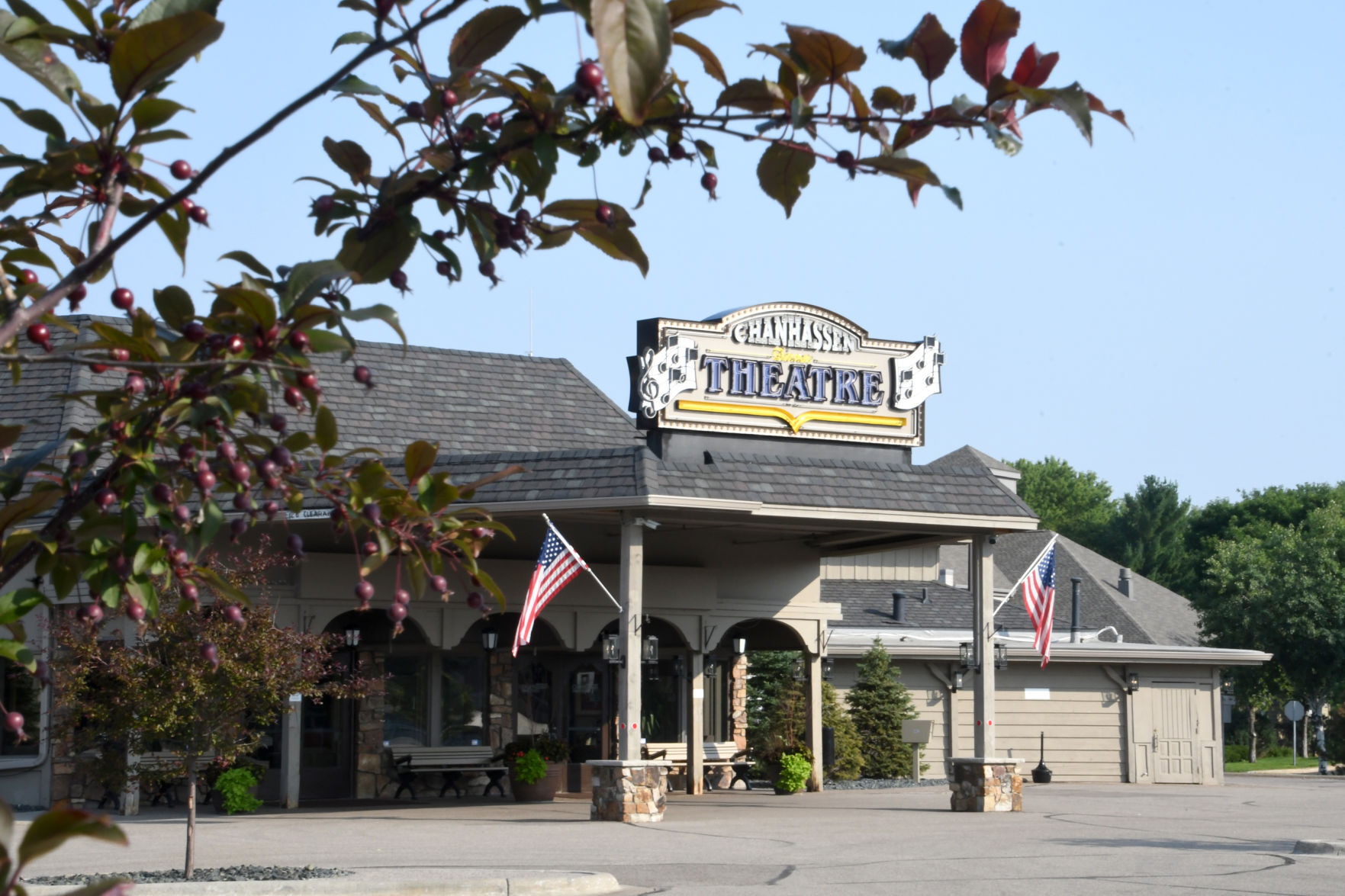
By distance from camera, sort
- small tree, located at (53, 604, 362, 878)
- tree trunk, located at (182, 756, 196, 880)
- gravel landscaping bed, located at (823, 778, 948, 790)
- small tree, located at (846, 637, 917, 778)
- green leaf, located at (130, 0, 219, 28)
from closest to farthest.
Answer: green leaf, located at (130, 0, 219, 28)
tree trunk, located at (182, 756, 196, 880)
small tree, located at (53, 604, 362, 878)
gravel landscaping bed, located at (823, 778, 948, 790)
small tree, located at (846, 637, 917, 778)

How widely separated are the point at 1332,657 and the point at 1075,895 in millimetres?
39755

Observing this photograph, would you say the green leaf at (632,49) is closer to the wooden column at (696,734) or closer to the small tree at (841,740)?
the wooden column at (696,734)

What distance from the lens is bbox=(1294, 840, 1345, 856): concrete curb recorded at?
49.1 ft

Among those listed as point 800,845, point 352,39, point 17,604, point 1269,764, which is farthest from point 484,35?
point 1269,764

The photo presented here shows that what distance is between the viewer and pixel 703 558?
81.7 feet

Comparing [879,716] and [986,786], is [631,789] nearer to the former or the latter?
[986,786]

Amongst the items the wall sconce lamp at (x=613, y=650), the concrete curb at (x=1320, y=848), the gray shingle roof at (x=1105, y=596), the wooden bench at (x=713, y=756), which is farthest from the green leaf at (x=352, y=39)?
the gray shingle roof at (x=1105, y=596)

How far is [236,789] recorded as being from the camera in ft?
65.6

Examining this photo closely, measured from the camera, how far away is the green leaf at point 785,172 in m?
3.00

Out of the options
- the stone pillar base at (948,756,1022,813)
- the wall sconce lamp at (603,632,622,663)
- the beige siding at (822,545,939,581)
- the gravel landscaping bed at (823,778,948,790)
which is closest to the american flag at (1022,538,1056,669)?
the stone pillar base at (948,756,1022,813)

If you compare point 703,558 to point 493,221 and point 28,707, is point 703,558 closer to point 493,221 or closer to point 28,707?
point 28,707

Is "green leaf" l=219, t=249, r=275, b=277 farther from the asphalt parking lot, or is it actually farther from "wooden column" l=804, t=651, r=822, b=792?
"wooden column" l=804, t=651, r=822, b=792

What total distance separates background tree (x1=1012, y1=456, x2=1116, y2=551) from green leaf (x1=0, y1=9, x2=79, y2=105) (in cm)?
8976

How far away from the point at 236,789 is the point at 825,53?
18.9 metres
